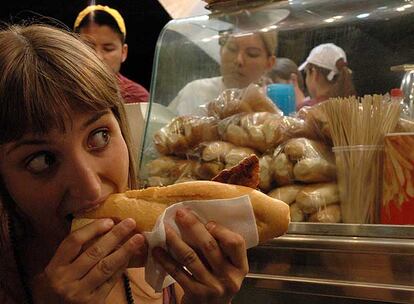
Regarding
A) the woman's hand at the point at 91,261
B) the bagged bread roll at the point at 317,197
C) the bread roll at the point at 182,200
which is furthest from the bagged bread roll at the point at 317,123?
the woman's hand at the point at 91,261

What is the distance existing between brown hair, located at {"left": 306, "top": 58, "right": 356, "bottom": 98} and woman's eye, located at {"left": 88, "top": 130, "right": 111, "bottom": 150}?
0.85 meters

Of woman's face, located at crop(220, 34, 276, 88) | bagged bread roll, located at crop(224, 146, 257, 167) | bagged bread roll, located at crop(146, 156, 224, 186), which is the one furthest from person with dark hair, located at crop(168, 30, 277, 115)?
bagged bread roll, located at crop(224, 146, 257, 167)

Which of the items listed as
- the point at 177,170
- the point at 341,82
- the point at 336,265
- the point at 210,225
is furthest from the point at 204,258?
Result: the point at 341,82

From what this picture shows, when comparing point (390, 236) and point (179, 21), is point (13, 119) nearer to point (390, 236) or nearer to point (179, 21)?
point (390, 236)

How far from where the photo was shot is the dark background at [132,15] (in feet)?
21.3

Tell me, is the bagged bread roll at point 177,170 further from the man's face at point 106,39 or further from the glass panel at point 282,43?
the man's face at point 106,39

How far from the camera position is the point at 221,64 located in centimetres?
215

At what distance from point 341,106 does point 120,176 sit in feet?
2.10

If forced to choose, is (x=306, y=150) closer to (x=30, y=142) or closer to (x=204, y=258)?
(x=204, y=258)

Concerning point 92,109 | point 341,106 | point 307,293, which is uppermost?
point 92,109

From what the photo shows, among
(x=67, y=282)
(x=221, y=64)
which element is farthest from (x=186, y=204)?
(x=221, y=64)

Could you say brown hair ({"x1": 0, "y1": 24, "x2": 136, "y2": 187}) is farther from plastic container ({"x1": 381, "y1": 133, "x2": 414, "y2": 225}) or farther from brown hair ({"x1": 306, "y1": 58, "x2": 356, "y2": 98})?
brown hair ({"x1": 306, "y1": 58, "x2": 356, "y2": 98})

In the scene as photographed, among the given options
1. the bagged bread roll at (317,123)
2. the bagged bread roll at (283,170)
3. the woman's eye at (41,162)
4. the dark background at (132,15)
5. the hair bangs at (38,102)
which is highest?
the hair bangs at (38,102)

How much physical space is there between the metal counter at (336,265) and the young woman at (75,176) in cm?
30
